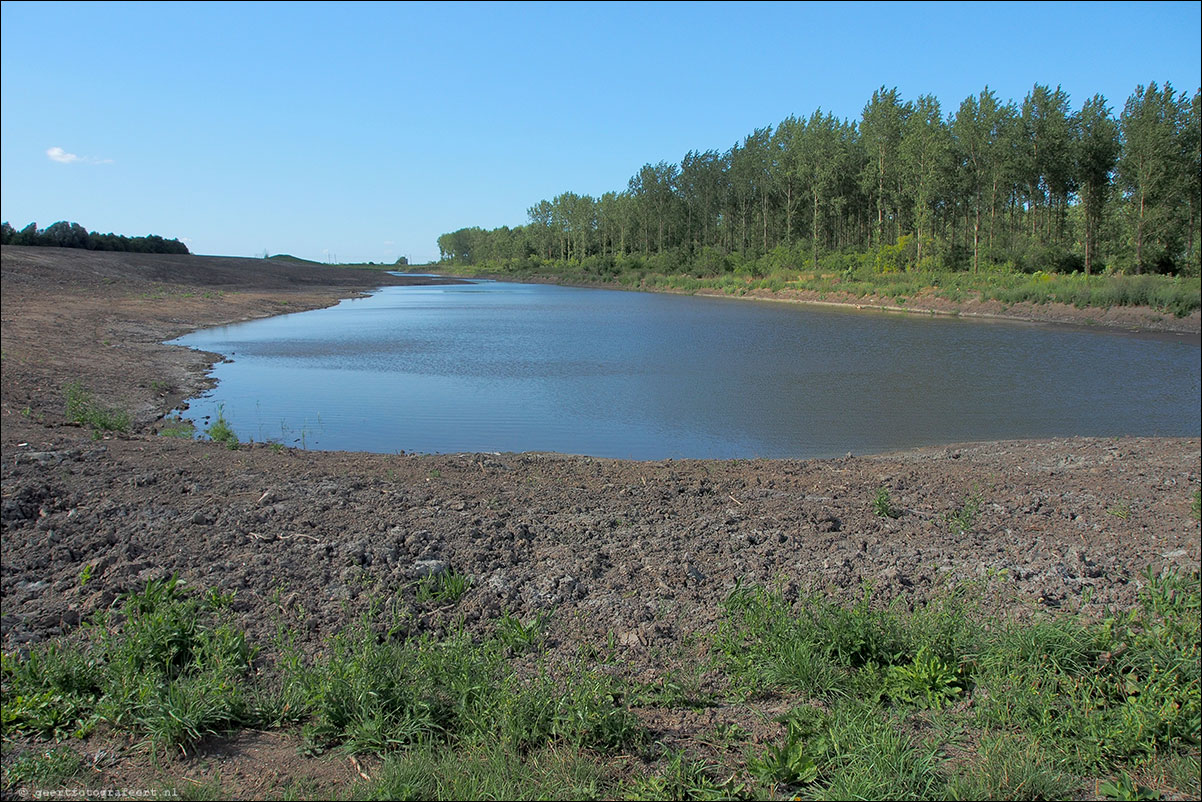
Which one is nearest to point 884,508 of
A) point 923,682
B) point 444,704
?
point 923,682

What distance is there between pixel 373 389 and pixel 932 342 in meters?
18.1

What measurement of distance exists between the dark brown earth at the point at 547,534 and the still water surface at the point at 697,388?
263cm

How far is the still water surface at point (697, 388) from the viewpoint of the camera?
40.8 feet

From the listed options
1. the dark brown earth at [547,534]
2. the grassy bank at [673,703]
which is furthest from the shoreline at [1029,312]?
the grassy bank at [673,703]

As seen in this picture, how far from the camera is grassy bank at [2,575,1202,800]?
3014mm

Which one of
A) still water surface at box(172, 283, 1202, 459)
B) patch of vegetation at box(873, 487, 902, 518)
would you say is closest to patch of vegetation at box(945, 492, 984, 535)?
patch of vegetation at box(873, 487, 902, 518)

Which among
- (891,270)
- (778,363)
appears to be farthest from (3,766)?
(891,270)

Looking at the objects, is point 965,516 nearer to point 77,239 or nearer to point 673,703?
point 673,703

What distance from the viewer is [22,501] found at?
6.21 m

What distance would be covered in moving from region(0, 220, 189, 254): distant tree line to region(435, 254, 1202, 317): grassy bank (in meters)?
43.1

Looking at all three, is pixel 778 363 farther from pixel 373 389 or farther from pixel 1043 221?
pixel 1043 221

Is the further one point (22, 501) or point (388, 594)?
point (22, 501)

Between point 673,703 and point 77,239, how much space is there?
6551 centimetres

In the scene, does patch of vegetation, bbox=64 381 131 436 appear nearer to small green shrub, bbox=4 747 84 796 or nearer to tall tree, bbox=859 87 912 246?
Result: small green shrub, bbox=4 747 84 796
